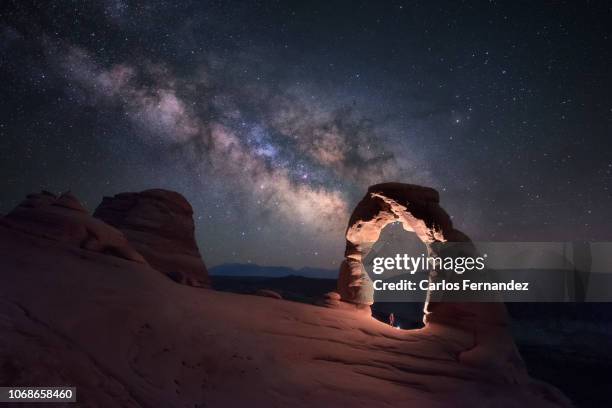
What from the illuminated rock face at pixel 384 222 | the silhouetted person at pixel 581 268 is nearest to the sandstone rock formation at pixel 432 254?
the illuminated rock face at pixel 384 222

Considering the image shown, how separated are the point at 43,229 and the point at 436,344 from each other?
37.3 ft

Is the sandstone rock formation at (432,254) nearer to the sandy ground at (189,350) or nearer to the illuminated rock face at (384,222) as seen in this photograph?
the illuminated rock face at (384,222)

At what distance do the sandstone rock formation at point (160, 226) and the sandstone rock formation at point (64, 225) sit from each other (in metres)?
10.8

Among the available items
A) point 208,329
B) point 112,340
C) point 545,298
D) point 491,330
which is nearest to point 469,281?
point 491,330

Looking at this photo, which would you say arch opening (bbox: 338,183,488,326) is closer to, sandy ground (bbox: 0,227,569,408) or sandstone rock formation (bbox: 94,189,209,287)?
sandy ground (bbox: 0,227,569,408)

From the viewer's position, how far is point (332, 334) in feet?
29.7

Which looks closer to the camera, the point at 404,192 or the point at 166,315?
the point at 166,315

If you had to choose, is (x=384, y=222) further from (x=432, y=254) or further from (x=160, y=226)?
(x=160, y=226)

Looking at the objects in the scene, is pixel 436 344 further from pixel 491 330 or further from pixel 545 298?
pixel 545 298

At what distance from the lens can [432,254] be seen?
12.6 meters

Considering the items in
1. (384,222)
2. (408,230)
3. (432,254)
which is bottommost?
(432,254)

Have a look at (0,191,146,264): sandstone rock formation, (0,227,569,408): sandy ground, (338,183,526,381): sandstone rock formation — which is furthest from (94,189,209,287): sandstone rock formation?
(0,227,569,408): sandy ground

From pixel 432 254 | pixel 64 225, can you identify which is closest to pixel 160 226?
pixel 64 225

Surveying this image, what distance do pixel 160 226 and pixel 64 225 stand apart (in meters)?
14.6
